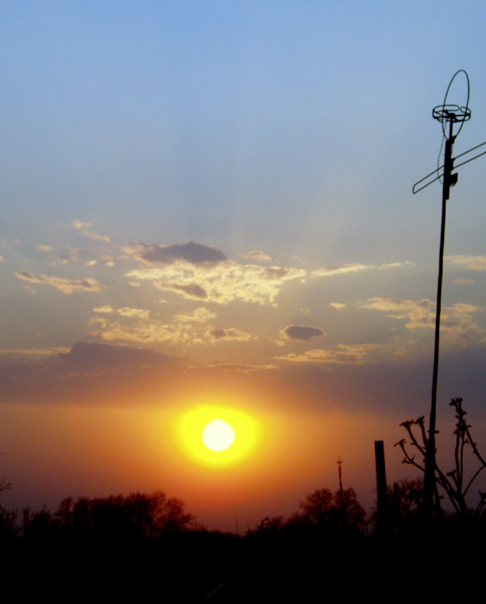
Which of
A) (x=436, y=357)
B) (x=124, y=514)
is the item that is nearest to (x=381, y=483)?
(x=436, y=357)

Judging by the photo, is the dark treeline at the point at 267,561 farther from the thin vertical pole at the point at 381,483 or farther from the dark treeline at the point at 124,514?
the dark treeline at the point at 124,514

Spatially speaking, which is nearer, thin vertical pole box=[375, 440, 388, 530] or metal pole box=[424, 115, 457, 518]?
metal pole box=[424, 115, 457, 518]

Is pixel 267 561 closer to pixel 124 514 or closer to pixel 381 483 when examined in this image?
pixel 381 483

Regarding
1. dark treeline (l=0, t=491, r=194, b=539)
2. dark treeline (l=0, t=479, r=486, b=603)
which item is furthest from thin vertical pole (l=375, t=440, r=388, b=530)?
dark treeline (l=0, t=491, r=194, b=539)

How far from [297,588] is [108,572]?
11.6m

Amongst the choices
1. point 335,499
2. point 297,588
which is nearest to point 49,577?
point 297,588

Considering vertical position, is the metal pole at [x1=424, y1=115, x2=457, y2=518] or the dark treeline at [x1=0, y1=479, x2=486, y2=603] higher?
the metal pole at [x1=424, y1=115, x2=457, y2=518]

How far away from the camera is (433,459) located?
9234mm

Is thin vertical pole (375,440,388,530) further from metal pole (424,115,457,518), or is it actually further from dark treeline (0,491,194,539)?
dark treeline (0,491,194,539)

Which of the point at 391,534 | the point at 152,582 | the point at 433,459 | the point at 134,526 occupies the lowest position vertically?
the point at 134,526

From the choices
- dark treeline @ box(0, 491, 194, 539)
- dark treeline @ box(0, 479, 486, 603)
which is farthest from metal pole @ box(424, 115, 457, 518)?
dark treeline @ box(0, 491, 194, 539)

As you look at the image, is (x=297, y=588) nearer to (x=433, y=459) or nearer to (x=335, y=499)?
(x=433, y=459)

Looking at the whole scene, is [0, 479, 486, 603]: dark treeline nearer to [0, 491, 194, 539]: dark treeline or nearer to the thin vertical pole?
the thin vertical pole

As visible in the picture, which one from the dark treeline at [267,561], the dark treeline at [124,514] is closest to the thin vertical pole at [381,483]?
the dark treeline at [267,561]
